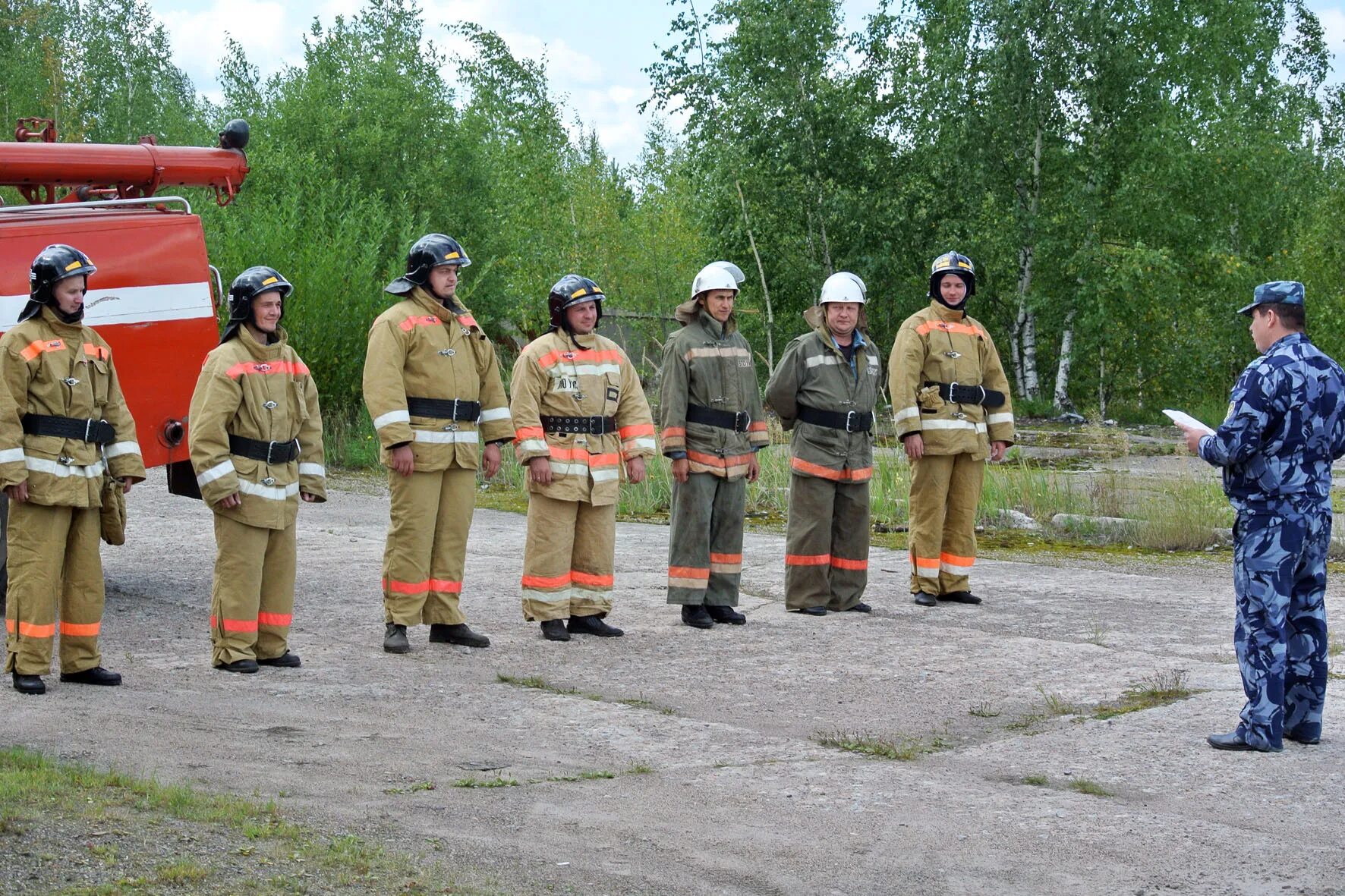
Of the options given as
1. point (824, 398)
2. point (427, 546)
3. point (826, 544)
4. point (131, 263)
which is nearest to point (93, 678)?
point (427, 546)

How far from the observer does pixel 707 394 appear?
909 centimetres

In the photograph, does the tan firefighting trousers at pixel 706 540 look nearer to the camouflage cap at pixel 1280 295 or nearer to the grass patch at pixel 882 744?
the grass patch at pixel 882 744

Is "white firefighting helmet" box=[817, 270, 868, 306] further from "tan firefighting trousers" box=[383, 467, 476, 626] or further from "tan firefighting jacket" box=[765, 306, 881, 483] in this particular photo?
"tan firefighting trousers" box=[383, 467, 476, 626]

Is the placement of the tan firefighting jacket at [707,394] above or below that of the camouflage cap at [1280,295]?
below

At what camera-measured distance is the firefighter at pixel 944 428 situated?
32.1 feet

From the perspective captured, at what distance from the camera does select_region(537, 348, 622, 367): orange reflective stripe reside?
859 centimetres

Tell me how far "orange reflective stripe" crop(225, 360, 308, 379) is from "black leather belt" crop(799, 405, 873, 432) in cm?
327

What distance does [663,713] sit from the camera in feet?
22.3

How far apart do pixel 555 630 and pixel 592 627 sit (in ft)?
0.88

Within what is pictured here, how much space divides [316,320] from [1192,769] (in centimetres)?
1639

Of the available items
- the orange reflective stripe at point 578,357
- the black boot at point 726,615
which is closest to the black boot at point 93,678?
the orange reflective stripe at point 578,357

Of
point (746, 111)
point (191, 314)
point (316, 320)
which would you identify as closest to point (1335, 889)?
point (191, 314)

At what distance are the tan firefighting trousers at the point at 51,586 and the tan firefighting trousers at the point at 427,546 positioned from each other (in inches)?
60.6

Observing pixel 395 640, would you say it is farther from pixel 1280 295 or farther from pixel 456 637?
pixel 1280 295
